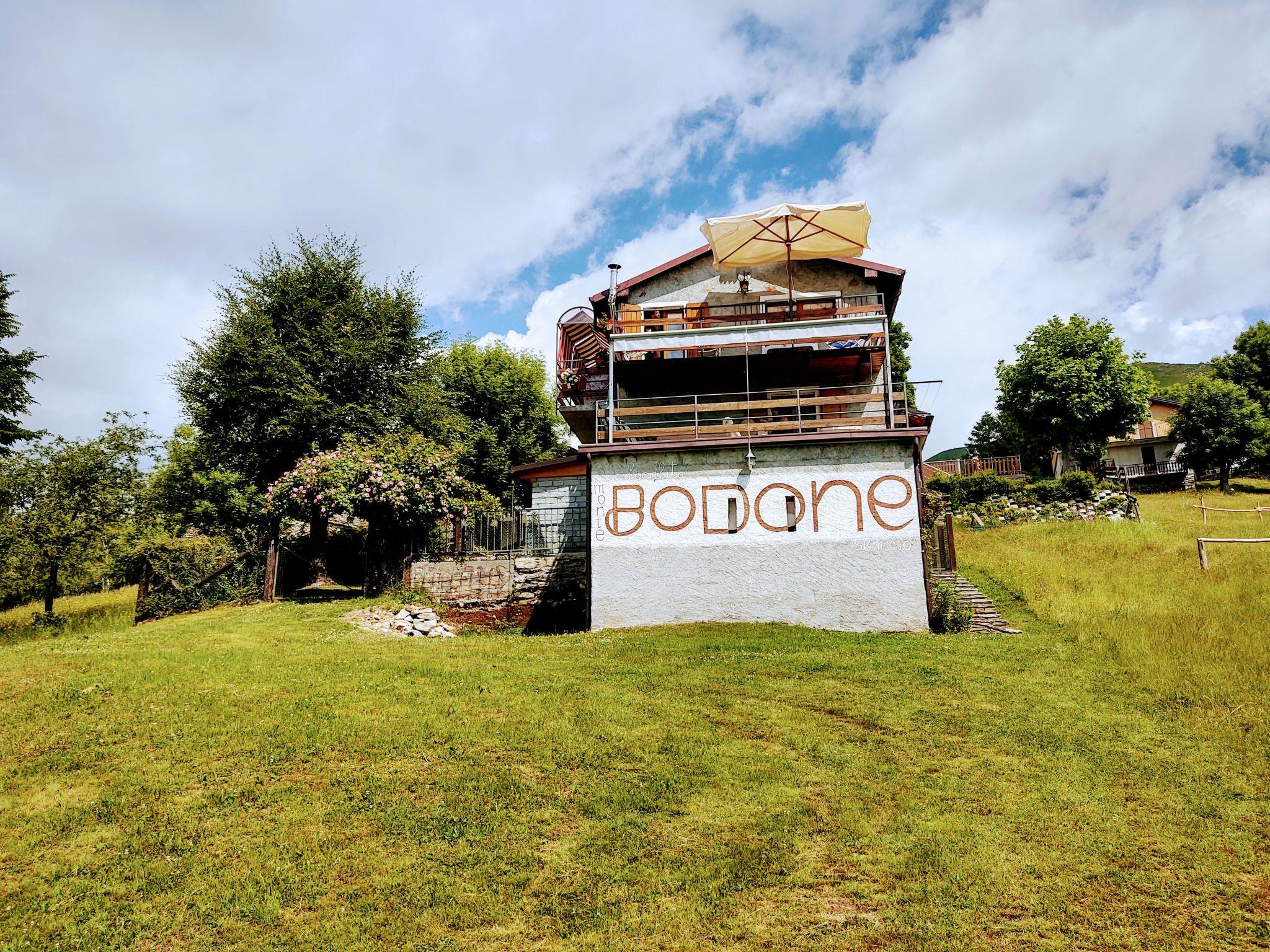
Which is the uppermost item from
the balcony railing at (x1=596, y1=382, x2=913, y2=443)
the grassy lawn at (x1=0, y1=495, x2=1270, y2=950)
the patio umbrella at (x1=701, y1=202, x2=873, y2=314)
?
the patio umbrella at (x1=701, y1=202, x2=873, y2=314)

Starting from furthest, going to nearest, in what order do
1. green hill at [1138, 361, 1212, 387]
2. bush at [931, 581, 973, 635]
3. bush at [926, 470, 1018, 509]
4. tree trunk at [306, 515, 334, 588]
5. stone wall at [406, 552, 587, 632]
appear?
green hill at [1138, 361, 1212, 387], bush at [926, 470, 1018, 509], tree trunk at [306, 515, 334, 588], stone wall at [406, 552, 587, 632], bush at [931, 581, 973, 635]

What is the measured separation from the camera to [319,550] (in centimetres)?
2553

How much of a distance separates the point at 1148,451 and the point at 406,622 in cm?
5426

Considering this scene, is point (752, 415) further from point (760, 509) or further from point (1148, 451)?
point (1148, 451)

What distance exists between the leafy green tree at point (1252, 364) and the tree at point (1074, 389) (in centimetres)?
984

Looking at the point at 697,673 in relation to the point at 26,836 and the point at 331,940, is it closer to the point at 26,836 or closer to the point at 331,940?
the point at 331,940

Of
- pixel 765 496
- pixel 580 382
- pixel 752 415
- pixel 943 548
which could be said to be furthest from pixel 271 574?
pixel 943 548

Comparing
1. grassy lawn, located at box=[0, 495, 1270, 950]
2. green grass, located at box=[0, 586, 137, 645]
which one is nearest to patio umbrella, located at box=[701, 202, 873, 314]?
grassy lawn, located at box=[0, 495, 1270, 950]

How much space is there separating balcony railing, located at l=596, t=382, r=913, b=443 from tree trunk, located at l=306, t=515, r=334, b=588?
36.7 feet

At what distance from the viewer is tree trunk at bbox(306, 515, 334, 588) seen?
82.8 ft

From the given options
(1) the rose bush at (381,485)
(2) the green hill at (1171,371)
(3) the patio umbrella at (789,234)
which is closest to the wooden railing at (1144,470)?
(3) the patio umbrella at (789,234)

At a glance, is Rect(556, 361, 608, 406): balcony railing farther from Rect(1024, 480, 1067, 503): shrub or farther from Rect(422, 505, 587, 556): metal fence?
Rect(1024, 480, 1067, 503): shrub

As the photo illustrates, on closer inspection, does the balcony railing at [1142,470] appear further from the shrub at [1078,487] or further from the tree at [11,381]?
the tree at [11,381]

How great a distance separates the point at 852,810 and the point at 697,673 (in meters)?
5.16
